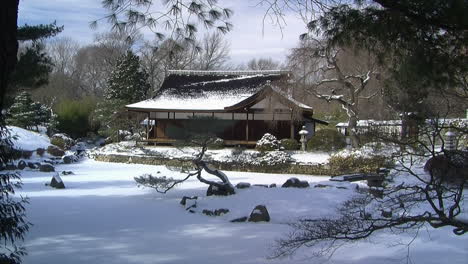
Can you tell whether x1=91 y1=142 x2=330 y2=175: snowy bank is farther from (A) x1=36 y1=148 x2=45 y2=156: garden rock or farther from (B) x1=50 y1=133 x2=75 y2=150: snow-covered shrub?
(B) x1=50 y1=133 x2=75 y2=150: snow-covered shrub

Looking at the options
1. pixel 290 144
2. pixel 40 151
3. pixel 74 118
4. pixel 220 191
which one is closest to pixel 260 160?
pixel 290 144

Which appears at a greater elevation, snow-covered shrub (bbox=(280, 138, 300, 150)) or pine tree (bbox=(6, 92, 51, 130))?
pine tree (bbox=(6, 92, 51, 130))

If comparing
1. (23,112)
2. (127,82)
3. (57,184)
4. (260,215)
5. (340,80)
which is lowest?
(260,215)

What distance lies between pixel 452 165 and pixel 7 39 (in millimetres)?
3287

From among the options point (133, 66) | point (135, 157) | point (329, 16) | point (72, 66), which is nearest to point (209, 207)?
point (329, 16)

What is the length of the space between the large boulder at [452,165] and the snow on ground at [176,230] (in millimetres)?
2512

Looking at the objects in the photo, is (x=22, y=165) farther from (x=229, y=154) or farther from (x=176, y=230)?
(x=176, y=230)

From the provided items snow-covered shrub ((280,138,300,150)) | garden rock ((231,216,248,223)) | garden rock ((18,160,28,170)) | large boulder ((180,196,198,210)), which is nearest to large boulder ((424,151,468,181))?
garden rock ((231,216,248,223))

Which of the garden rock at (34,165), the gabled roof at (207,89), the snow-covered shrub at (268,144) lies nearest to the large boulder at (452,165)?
the snow-covered shrub at (268,144)

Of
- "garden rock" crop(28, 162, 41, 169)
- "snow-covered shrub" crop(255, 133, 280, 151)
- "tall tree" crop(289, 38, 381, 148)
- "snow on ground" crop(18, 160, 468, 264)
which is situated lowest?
"snow on ground" crop(18, 160, 468, 264)

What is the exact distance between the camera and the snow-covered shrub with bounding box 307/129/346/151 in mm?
17750

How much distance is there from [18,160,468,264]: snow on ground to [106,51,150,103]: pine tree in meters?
15.5

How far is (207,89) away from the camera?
23.5 metres

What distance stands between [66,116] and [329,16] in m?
25.9
